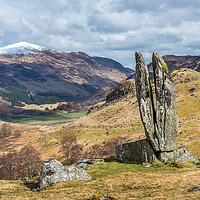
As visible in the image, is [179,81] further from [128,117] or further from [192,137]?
[192,137]

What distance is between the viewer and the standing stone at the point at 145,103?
43.7m

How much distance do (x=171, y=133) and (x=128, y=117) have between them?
10736 centimetres

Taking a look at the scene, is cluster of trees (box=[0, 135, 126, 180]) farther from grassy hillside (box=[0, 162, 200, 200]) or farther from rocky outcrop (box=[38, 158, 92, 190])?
grassy hillside (box=[0, 162, 200, 200])

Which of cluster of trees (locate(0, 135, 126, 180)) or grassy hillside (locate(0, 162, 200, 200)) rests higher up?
grassy hillside (locate(0, 162, 200, 200))

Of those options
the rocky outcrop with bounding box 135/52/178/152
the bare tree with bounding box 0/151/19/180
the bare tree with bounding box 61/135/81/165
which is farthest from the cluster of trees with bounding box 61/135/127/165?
the rocky outcrop with bounding box 135/52/178/152

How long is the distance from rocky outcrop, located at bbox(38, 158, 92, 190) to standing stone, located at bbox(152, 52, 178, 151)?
Result: 764 inches

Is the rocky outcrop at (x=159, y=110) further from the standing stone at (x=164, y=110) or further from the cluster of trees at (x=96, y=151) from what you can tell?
the cluster of trees at (x=96, y=151)

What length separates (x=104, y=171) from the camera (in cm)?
4191

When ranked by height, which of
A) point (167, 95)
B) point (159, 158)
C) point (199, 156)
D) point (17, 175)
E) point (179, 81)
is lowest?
point (17, 175)

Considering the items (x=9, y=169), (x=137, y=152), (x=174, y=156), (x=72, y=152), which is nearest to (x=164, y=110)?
(x=174, y=156)

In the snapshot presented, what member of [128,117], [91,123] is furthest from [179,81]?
[91,123]

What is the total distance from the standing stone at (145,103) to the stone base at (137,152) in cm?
161

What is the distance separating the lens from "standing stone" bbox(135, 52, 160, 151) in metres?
43.7

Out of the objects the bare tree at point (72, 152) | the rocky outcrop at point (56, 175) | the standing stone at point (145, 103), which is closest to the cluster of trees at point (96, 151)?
the bare tree at point (72, 152)
